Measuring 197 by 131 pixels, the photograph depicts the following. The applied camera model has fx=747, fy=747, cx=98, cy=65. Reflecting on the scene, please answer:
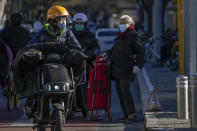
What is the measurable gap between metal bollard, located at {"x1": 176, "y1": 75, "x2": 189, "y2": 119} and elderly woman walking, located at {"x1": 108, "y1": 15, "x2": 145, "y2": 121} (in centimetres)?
167

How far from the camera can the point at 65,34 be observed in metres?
9.34

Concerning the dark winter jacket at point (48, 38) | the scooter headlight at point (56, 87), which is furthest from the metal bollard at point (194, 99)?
the scooter headlight at point (56, 87)

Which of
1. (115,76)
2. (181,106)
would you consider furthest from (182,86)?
(115,76)

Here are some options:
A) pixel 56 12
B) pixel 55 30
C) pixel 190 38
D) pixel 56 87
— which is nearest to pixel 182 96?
pixel 190 38

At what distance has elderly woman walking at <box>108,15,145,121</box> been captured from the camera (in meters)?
12.5

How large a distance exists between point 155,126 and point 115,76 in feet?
9.21

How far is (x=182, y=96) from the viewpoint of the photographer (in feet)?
35.8

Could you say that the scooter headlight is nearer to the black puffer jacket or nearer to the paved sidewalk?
the paved sidewalk

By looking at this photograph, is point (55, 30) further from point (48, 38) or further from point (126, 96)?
point (126, 96)

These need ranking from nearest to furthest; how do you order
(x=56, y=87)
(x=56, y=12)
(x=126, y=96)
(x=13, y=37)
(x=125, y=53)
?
1. (x=56, y=87)
2. (x=56, y=12)
3. (x=125, y=53)
4. (x=126, y=96)
5. (x=13, y=37)

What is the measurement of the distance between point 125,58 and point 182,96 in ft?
6.48

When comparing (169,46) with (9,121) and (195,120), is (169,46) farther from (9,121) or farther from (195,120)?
(195,120)

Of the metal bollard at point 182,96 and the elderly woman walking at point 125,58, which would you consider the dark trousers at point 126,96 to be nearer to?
the elderly woman walking at point 125,58

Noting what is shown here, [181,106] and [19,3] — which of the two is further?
[19,3]
